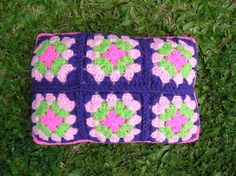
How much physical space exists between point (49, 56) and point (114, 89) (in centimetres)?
38

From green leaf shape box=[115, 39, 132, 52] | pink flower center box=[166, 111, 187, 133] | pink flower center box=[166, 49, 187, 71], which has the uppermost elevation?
green leaf shape box=[115, 39, 132, 52]

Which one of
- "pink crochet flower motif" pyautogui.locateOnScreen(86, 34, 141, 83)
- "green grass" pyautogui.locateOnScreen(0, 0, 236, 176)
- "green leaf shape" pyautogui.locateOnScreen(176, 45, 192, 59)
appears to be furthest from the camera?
"green grass" pyautogui.locateOnScreen(0, 0, 236, 176)

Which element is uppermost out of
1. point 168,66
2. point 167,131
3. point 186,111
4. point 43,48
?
point 43,48

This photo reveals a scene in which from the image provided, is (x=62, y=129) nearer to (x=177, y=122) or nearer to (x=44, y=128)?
(x=44, y=128)

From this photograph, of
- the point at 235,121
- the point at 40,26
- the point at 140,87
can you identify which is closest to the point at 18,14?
the point at 40,26

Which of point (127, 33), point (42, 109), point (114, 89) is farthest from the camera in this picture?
point (127, 33)

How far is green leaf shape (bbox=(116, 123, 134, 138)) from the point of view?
6.77ft

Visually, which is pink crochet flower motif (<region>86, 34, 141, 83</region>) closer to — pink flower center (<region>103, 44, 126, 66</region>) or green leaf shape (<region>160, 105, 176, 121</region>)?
pink flower center (<region>103, 44, 126, 66</region>)

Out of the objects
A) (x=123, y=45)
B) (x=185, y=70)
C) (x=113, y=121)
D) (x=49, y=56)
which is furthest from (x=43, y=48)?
(x=185, y=70)

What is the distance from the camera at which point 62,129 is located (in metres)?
2.11

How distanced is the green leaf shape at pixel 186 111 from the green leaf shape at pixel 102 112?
Result: 37 centimetres

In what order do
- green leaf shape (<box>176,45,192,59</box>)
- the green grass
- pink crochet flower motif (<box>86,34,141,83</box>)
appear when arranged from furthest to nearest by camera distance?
the green grass < green leaf shape (<box>176,45,192,59</box>) < pink crochet flower motif (<box>86,34,141,83</box>)

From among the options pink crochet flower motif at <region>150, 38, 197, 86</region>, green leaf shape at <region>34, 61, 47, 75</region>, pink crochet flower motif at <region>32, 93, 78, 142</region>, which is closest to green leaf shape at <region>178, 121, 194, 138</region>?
pink crochet flower motif at <region>150, 38, 197, 86</region>

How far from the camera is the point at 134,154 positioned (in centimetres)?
238
